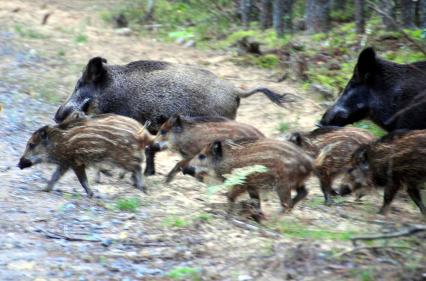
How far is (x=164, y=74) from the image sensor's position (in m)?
9.70

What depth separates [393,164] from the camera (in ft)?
23.6

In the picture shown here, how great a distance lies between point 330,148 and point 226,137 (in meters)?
1.13

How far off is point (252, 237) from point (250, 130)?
86.4 inches

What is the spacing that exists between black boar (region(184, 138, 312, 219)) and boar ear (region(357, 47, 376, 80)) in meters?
2.17

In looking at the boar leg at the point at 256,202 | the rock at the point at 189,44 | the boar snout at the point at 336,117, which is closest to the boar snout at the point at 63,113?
the boar snout at the point at 336,117

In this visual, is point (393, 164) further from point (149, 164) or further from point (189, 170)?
point (149, 164)

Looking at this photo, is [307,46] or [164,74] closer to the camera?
[164,74]

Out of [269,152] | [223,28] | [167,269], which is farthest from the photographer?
[223,28]

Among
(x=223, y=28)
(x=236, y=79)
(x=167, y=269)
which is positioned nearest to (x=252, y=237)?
(x=167, y=269)

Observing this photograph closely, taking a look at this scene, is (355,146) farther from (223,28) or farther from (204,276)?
(223,28)

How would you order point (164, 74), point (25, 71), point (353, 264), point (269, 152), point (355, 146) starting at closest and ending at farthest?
point (353, 264), point (269, 152), point (355, 146), point (164, 74), point (25, 71)

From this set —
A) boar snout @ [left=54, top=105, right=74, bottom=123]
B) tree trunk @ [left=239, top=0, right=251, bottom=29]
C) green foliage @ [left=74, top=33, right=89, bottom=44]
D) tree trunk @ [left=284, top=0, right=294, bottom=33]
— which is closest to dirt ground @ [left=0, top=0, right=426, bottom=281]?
boar snout @ [left=54, top=105, right=74, bottom=123]

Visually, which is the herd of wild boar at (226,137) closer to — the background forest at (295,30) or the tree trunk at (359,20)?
the background forest at (295,30)

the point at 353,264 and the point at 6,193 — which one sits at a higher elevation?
the point at 353,264
